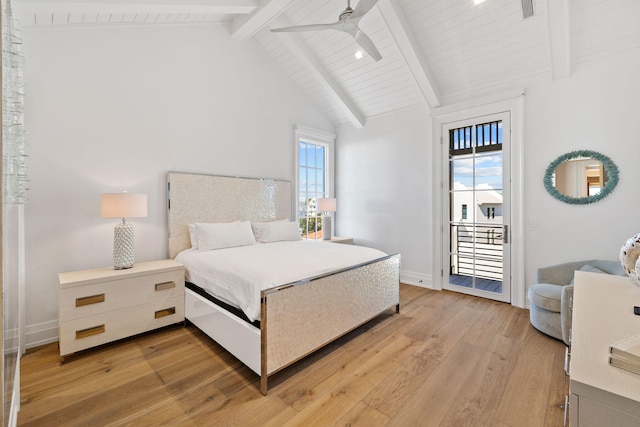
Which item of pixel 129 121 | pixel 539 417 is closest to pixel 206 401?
pixel 539 417

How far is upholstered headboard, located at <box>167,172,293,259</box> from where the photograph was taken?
10.6 feet

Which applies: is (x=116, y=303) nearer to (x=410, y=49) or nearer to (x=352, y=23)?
(x=352, y=23)

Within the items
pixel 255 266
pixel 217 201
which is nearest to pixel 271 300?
pixel 255 266

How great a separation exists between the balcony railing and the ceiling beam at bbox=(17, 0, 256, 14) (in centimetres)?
383

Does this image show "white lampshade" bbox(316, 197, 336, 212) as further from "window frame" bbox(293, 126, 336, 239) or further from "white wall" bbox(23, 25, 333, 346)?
"white wall" bbox(23, 25, 333, 346)

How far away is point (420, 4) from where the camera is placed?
3.01 m

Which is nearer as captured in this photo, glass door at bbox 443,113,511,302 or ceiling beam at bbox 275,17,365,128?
glass door at bbox 443,113,511,302

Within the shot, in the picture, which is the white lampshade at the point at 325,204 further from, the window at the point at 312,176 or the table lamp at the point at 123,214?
the table lamp at the point at 123,214

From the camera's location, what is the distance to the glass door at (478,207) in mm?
3486

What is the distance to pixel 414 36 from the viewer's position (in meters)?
3.35

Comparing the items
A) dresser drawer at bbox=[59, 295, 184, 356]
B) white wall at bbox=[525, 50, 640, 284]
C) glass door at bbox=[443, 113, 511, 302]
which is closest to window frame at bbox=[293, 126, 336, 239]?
glass door at bbox=[443, 113, 511, 302]

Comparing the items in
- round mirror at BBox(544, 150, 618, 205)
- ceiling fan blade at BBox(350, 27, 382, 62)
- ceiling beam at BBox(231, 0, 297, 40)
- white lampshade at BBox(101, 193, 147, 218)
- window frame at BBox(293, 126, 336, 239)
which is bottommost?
white lampshade at BBox(101, 193, 147, 218)

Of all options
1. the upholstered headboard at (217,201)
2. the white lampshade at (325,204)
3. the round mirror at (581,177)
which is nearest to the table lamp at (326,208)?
the white lampshade at (325,204)

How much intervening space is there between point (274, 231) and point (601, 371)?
3319mm
